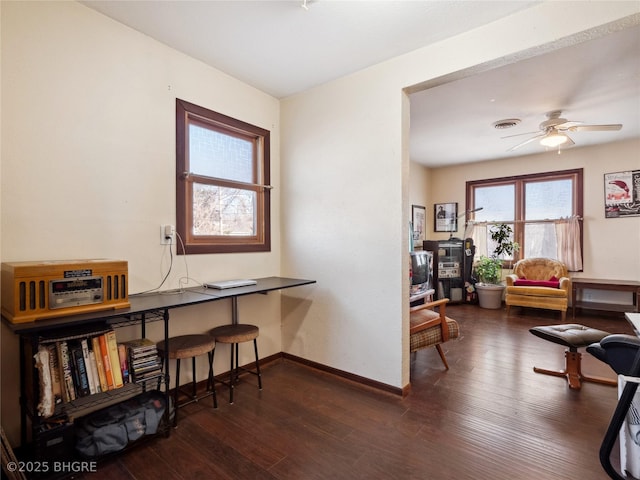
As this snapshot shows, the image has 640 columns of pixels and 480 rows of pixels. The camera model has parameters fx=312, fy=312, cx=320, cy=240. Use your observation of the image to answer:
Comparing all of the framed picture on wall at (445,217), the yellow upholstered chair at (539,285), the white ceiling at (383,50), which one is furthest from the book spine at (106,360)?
the framed picture on wall at (445,217)

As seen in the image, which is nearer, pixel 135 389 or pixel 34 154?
pixel 34 154

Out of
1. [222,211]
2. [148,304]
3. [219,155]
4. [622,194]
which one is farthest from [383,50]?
[622,194]

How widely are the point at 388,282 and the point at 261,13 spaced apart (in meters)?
2.09

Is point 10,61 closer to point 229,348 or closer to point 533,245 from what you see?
point 229,348

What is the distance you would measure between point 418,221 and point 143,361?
554 cm

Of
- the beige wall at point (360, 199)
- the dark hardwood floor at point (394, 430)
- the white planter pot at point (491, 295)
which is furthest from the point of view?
the white planter pot at point (491, 295)

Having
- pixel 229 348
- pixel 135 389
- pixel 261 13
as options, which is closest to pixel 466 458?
pixel 229 348

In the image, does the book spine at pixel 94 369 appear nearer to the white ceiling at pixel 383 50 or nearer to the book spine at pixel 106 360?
the book spine at pixel 106 360

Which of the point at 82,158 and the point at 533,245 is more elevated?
the point at 82,158

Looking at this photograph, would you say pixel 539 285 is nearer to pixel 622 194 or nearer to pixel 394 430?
pixel 622 194

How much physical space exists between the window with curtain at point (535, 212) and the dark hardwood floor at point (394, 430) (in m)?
2.92

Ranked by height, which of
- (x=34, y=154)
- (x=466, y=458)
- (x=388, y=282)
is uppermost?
(x=34, y=154)

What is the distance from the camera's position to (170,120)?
7.89 feet

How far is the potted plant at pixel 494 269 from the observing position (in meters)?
5.57
